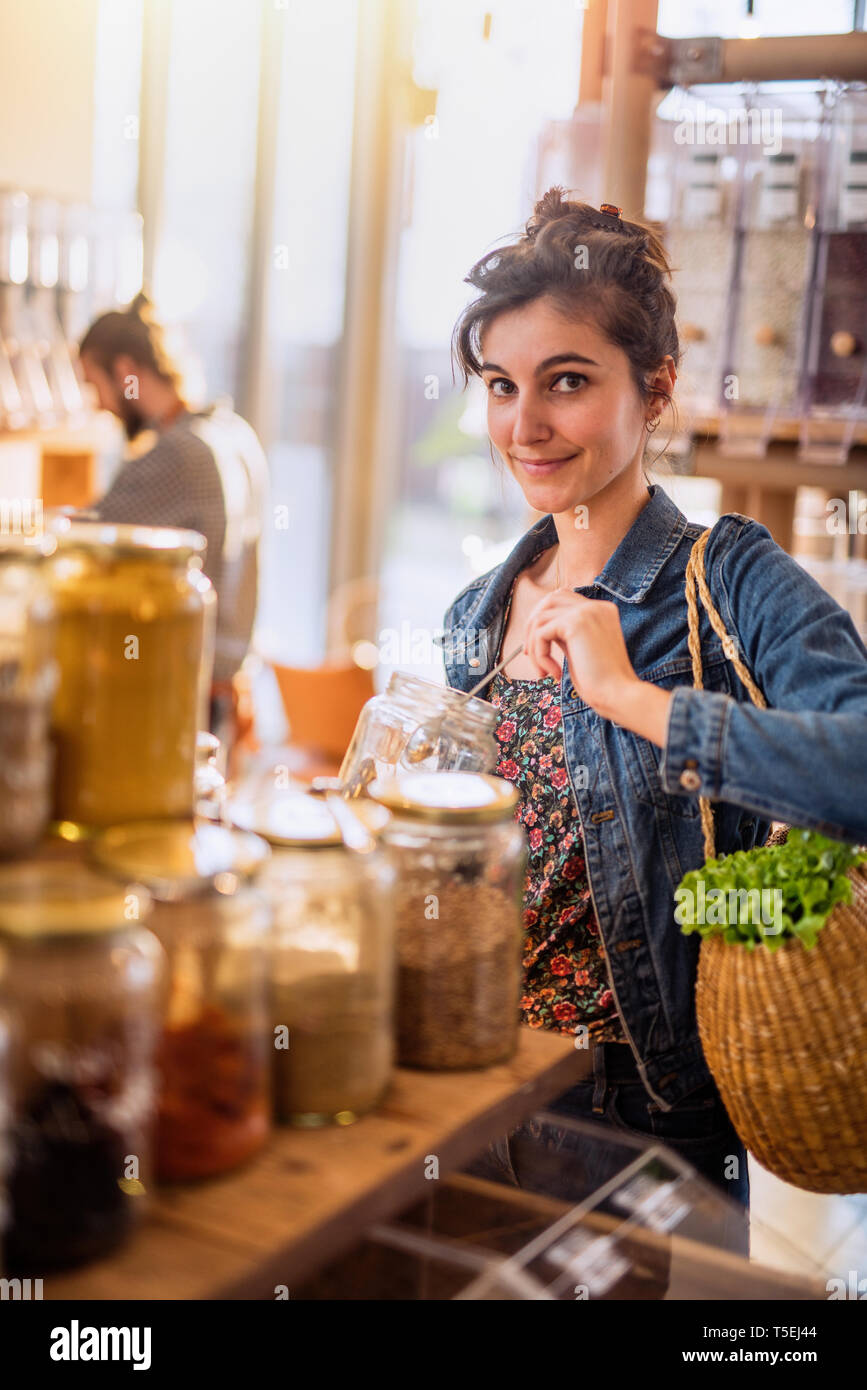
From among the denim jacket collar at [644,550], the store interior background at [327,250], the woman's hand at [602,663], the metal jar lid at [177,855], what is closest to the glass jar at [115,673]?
the metal jar lid at [177,855]

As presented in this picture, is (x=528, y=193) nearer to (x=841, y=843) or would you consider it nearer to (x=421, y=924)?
(x=841, y=843)

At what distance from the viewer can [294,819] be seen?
918 mm

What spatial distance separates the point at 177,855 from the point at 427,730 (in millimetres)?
494

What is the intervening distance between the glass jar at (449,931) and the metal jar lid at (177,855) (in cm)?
14

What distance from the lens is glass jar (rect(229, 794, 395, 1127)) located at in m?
0.87

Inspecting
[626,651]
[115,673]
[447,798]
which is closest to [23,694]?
[115,673]

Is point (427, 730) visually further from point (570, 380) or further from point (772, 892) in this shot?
point (570, 380)

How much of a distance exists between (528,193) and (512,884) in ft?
5.28

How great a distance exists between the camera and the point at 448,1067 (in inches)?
38.7

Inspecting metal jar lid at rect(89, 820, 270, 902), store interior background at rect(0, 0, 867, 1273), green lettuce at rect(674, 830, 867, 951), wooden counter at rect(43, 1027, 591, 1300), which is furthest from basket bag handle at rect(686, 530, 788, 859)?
store interior background at rect(0, 0, 867, 1273)

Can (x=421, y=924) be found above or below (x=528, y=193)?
below

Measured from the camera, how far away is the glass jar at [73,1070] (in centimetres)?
70

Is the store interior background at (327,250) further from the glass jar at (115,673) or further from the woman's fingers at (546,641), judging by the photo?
the glass jar at (115,673)
